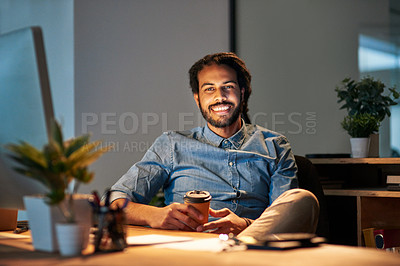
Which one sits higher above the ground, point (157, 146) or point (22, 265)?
point (157, 146)

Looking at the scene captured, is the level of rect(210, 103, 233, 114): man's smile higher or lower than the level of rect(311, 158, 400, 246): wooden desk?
higher

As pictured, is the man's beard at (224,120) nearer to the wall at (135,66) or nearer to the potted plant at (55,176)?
the potted plant at (55,176)

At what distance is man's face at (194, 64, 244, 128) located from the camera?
7.21ft

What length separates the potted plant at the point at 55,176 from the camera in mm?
926

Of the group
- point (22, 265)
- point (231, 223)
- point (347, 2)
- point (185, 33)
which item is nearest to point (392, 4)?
point (347, 2)

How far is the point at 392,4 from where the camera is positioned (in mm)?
3080

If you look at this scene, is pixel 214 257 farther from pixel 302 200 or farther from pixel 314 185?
pixel 314 185

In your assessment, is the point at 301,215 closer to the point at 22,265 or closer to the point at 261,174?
the point at 22,265

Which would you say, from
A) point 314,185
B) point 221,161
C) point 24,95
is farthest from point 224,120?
point 24,95

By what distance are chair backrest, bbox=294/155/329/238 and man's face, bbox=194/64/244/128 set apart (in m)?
0.35

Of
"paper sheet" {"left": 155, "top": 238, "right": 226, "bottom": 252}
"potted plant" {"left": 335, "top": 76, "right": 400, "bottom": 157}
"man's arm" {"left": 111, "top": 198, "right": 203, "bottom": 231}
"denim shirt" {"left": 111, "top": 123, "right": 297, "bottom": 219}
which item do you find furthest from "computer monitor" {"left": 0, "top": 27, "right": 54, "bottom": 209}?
"potted plant" {"left": 335, "top": 76, "right": 400, "bottom": 157}

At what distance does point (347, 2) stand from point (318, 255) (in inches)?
110

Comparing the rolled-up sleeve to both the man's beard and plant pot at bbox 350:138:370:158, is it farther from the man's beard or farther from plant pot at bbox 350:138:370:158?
plant pot at bbox 350:138:370:158

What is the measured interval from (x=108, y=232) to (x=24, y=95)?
12.5 inches
